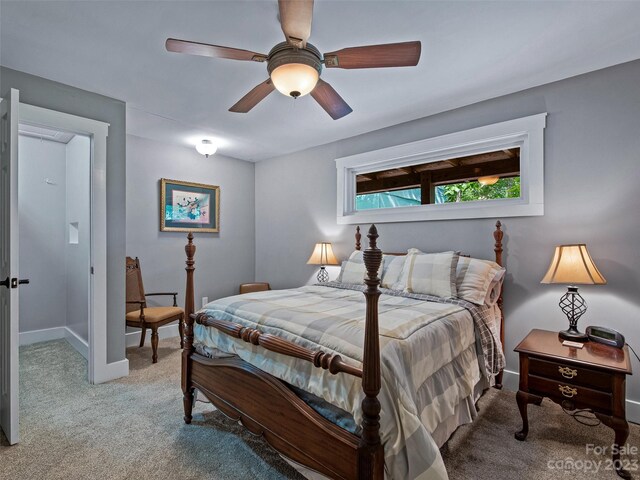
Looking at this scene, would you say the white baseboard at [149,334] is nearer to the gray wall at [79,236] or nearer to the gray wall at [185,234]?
the gray wall at [185,234]

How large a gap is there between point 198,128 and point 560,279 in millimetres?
3710

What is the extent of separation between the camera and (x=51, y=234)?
159 inches

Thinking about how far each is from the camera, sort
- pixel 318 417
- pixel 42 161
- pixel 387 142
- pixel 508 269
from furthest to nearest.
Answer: pixel 42 161 < pixel 387 142 < pixel 508 269 < pixel 318 417

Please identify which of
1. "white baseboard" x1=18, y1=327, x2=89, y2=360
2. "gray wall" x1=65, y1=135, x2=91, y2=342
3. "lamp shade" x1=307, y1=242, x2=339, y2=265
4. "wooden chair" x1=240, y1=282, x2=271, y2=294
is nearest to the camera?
"gray wall" x1=65, y1=135, x2=91, y2=342

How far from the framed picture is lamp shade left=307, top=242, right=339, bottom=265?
166cm

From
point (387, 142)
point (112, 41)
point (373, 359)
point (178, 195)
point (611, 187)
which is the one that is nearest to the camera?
point (373, 359)

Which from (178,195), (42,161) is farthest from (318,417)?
(42,161)

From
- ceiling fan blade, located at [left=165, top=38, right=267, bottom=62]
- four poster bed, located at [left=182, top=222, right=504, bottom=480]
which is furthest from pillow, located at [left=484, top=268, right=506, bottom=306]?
ceiling fan blade, located at [left=165, top=38, right=267, bottom=62]

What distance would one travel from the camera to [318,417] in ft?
4.66

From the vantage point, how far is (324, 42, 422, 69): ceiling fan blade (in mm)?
1662

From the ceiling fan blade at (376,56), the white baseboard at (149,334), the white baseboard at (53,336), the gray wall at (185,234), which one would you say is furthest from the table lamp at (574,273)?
the white baseboard at (53,336)

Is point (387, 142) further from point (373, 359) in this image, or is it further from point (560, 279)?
point (373, 359)

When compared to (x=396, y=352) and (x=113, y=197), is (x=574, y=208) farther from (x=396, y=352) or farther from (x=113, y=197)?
(x=113, y=197)

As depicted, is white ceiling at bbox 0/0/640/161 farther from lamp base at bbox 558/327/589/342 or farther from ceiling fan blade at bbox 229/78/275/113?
lamp base at bbox 558/327/589/342
